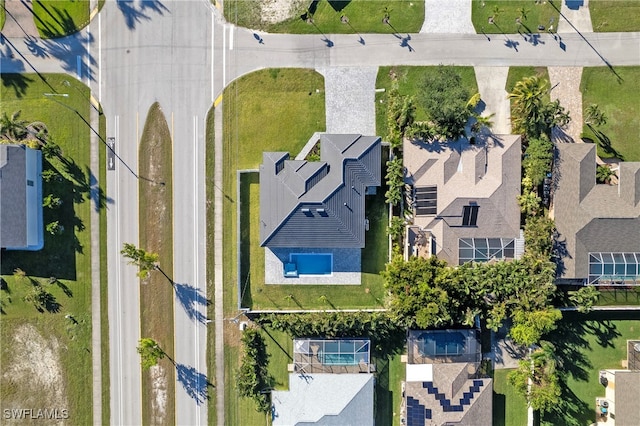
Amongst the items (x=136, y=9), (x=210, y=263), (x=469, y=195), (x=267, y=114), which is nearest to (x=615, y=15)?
(x=469, y=195)

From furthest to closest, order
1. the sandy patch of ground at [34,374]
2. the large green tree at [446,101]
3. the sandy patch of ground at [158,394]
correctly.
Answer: the sandy patch of ground at [158,394] < the sandy patch of ground at [34,374] < the large green tree at [446,101]

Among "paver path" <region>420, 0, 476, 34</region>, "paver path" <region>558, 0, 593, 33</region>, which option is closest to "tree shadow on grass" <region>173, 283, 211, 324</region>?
"paver path" <region>420, 0, 476, 34</region>

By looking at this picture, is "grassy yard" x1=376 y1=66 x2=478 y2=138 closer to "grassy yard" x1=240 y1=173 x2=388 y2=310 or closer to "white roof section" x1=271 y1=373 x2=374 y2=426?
"grassy yard" x1=240 y1=173 x2=388 y2=310

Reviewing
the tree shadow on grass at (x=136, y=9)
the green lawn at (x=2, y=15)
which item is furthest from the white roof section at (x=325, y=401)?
the green lawn at (x=2, y=15)

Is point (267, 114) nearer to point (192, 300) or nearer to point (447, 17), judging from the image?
point (192, 300)
